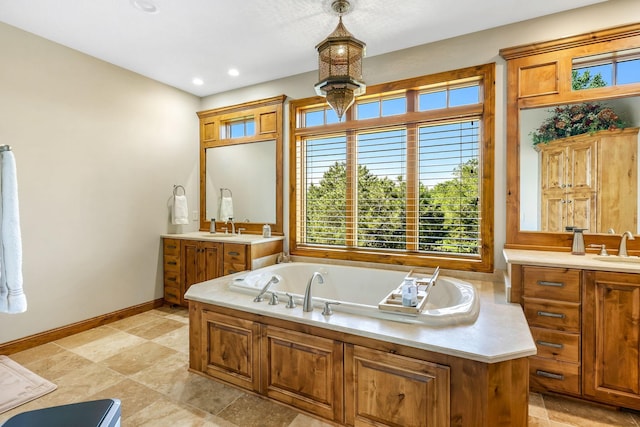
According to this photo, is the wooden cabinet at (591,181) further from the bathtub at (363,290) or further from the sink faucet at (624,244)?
the bathtub at (363,290)

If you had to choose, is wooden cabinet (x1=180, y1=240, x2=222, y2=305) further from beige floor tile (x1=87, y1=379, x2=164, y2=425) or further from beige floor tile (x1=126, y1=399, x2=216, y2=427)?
beige floor tile (x1=126, y1=399, x2=216, y2=427)

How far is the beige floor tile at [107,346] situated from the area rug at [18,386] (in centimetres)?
38

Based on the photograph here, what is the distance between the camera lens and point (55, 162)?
3.01m

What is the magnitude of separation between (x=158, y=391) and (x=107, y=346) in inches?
42.9

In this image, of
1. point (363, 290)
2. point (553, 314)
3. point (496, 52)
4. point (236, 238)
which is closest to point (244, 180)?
point (236, 238)

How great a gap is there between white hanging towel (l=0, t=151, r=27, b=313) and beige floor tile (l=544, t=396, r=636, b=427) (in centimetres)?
297

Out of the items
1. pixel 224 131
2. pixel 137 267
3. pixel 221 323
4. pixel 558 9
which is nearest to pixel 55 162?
pixel 137 267

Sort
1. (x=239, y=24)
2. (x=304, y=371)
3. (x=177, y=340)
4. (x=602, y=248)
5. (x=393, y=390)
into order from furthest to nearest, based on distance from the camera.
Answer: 1. (x=177, y=340)
2. (x=239, y=24)
3. (x=602, y=248)
4. (x=304, y=371)
5. (x=393, y=390)

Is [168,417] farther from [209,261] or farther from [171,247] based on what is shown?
[171,247]

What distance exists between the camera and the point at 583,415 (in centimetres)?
195

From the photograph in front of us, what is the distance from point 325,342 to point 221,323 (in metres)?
0.83

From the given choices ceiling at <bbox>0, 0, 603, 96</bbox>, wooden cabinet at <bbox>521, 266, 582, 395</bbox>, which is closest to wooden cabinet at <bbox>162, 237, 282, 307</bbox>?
ceiling at <bbox>0, 0, 603, 96</bbox>

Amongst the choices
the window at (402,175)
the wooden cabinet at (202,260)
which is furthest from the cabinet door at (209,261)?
the window at (402,175)

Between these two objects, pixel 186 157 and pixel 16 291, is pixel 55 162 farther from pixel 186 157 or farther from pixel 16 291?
pixel 16 291
